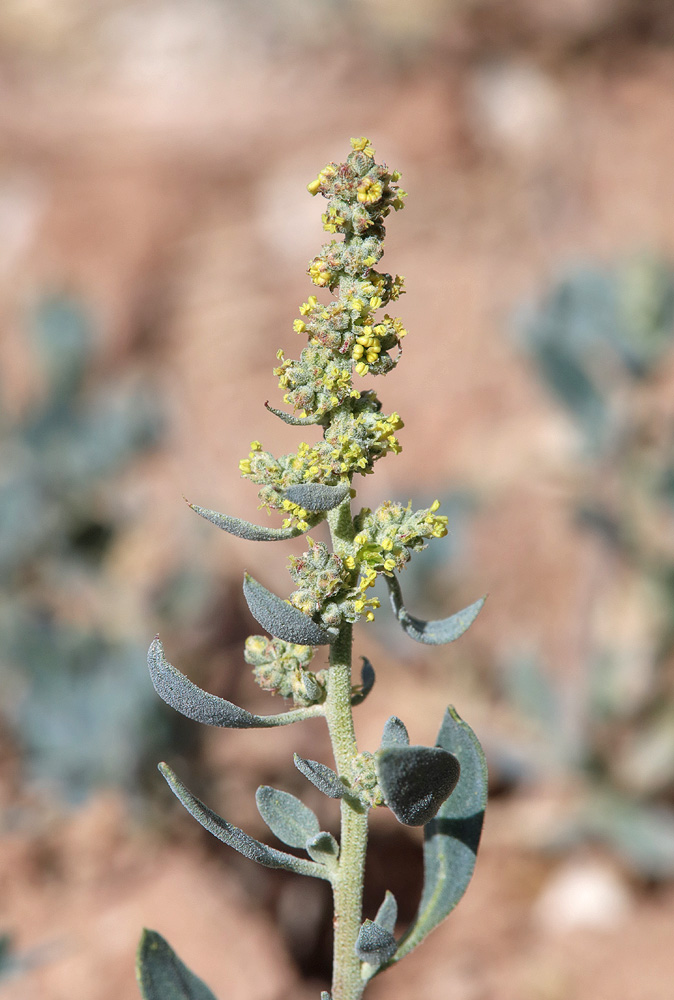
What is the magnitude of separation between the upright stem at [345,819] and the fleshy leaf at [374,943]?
0.04m

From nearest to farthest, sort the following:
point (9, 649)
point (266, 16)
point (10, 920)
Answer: point (10, 920) → point (9, 649) → point (266, 16)

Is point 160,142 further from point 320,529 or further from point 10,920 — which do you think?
point 10,920

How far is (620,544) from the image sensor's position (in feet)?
11.6

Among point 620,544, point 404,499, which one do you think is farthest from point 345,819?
point 404,499

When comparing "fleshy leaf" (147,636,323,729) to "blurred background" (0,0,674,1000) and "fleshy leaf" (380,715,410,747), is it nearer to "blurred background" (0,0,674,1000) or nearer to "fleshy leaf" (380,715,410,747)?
"fleshy leaf" (380,715,410,747)

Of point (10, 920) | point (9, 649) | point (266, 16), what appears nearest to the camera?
point (10, 920)

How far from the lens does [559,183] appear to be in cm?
683

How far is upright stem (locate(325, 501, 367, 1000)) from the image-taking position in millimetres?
1319

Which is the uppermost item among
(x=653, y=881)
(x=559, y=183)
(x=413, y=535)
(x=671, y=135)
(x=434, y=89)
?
(x=434, y=89)

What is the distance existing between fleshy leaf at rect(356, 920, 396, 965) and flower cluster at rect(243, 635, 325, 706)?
1.04 feet

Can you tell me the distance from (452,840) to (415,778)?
342 mm

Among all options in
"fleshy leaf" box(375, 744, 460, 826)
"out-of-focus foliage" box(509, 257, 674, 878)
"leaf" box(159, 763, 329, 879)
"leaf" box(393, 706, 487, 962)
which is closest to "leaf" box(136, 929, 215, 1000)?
"leaf" box(159, 763, 329, 879)

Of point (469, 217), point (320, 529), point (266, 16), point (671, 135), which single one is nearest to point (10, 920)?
point (320, 529)

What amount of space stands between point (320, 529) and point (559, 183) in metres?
4.21
